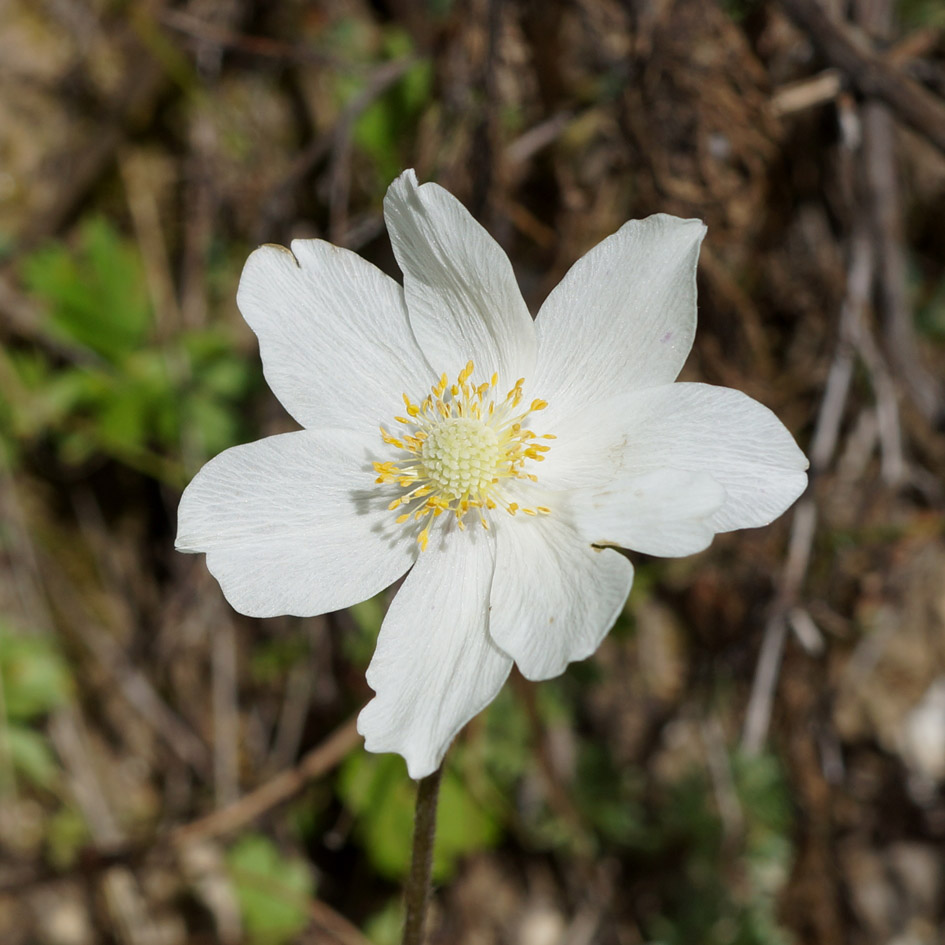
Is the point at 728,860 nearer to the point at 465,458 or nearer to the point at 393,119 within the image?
the point at 465,458

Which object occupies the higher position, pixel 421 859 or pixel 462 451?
pixel 462 451

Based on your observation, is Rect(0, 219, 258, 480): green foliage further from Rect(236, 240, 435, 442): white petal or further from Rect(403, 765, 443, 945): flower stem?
Rect(403, 765, 443, 945): flower stem

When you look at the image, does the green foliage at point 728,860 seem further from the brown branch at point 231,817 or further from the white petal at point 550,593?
the white petal at point 550,593

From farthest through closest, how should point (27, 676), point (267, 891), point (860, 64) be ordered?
point (27, 676)
point (267, 891)
point (860, 64)

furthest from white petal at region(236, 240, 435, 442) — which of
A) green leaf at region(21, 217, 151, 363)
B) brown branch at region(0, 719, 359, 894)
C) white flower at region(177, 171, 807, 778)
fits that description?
green leaf at region(21, 217, 151, 363)

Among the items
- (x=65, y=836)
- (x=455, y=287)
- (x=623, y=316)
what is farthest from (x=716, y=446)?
(x=65, y=836)

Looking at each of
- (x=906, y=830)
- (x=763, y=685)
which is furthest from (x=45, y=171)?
(x=906, y=830)
